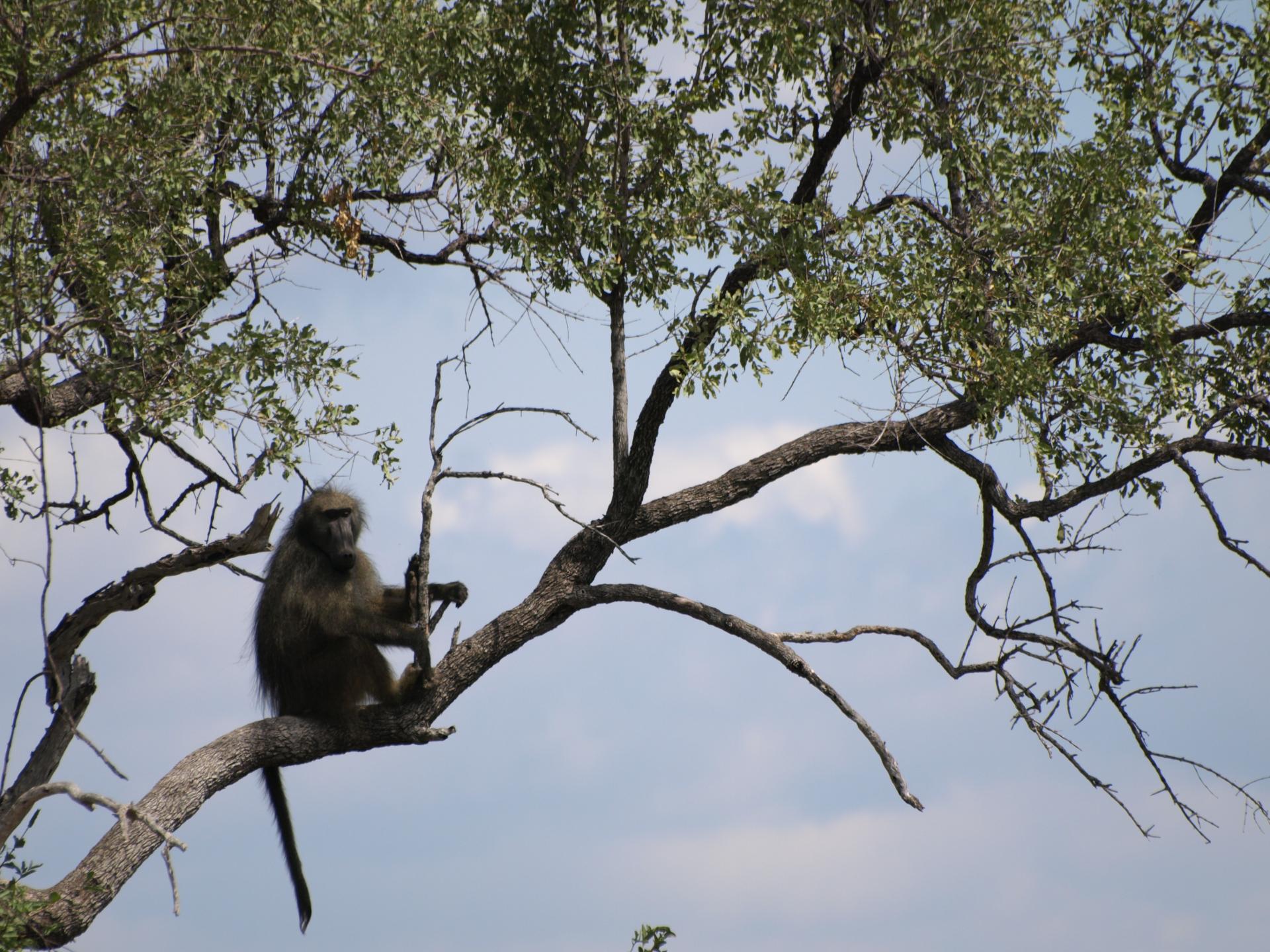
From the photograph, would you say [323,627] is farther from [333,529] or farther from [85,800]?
[85,800]

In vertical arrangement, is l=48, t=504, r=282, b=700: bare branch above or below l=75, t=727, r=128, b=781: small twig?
above

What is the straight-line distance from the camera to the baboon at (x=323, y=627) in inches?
256

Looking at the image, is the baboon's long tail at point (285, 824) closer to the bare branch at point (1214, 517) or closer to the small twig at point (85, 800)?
the small twig at point (85, 800)

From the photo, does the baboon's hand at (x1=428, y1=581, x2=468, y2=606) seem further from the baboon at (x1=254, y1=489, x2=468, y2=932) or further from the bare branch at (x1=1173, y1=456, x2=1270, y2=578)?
the bare branch at (x1=1173, y1=456, x2=1270, y2=578)

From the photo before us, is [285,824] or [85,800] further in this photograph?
[285,824]

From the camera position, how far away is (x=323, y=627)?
21.6 ft

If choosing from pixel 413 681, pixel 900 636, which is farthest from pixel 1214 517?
pixel 413 681

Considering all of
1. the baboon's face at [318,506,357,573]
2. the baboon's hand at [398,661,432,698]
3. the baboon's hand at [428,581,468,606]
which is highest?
the baboon's face at [318,506,357,573]

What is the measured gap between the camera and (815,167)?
700 centimetres

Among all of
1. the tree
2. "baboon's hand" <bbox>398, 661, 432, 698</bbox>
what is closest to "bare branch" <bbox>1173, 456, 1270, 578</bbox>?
the tree

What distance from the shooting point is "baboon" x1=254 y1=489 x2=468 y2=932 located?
6.50 m

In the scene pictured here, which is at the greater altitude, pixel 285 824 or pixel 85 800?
pixel 285 824

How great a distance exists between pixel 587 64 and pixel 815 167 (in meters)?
1.49

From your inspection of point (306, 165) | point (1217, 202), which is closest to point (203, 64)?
point (306, 165)
